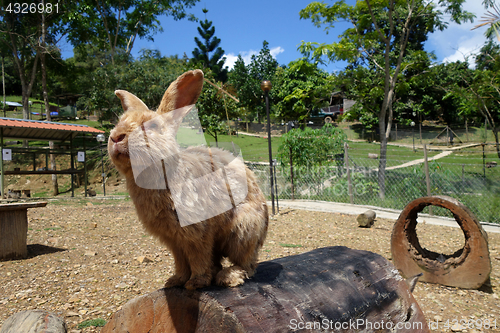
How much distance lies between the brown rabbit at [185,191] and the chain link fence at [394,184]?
4.55 m

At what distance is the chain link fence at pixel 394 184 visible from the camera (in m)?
7.63

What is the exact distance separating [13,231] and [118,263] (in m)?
1.68

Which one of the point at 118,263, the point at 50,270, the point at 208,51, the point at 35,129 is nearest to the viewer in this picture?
the point at 50,270

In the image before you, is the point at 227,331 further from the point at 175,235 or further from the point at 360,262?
the point at 360,262

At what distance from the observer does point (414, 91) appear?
1109 inches

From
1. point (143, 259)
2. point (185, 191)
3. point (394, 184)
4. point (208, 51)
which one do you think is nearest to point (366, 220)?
point (394, 184)

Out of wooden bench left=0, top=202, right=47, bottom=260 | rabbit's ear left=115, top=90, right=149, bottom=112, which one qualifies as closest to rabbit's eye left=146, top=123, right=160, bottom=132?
rabbit's ear left=115, top=90, right=149, bottom=112

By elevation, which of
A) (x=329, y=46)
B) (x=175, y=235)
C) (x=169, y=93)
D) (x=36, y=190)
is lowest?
(x=36, y=190)

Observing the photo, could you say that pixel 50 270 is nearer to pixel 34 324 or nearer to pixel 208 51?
pixel 34 324

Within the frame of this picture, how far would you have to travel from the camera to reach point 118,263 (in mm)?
4402

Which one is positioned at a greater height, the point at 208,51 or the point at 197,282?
the point at 208,51

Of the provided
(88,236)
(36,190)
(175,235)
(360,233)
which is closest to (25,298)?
(88,236)

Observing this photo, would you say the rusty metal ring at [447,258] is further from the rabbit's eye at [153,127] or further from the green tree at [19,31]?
the green tree at [19,31]

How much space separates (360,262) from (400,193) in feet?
23.6
